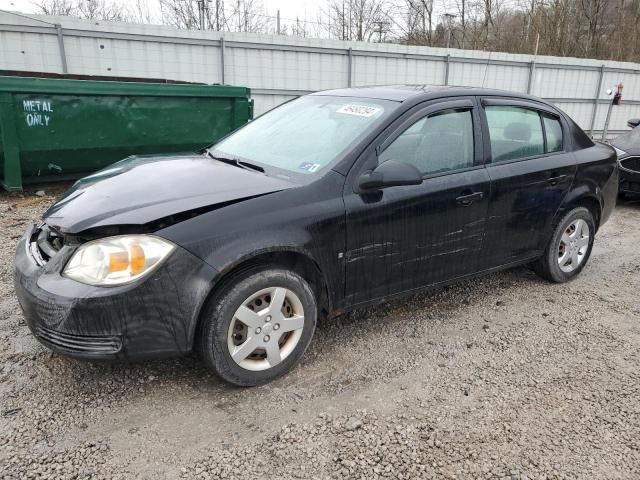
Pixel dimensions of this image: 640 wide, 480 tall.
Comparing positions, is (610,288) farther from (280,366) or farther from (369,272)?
(280,366)

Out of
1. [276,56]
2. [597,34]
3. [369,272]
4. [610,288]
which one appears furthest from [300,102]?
[597,34]

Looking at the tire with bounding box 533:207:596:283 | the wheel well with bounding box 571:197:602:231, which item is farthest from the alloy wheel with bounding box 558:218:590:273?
the wheel well with bounding box 571:197:602:231

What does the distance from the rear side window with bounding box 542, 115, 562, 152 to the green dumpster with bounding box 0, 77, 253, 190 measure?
16.4ft

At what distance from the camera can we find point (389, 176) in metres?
2.91

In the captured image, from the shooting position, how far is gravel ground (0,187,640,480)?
2262 mm

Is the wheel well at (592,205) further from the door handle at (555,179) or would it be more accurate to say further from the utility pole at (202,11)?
the utility pole at (202,11)

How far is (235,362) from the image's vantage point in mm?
2656

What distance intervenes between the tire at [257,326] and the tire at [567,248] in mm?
2398

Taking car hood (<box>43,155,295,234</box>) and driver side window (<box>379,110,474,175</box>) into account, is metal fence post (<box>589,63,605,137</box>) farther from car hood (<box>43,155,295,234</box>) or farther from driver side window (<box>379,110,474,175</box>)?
car hood (<box>43,155,295,234</box>)

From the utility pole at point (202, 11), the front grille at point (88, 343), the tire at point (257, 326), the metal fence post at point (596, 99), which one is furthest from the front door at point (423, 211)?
the utility pole at point (202, 11)

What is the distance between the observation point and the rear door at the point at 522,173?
366 cm

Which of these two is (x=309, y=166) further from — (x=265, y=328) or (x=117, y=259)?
(x=117, y=259)

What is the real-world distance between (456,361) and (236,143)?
2.12 meters

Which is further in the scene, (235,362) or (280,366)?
(280,366)
